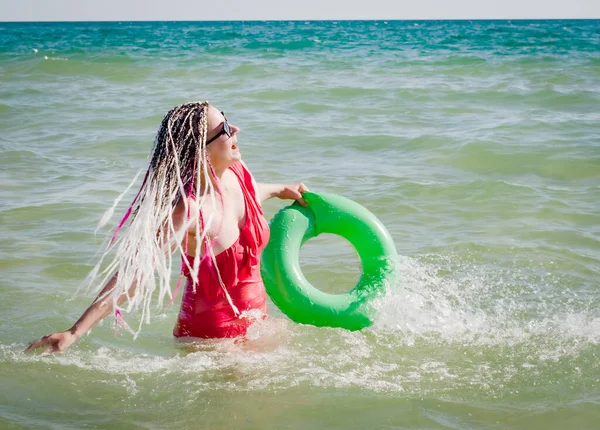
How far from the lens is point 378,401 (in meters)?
3.24

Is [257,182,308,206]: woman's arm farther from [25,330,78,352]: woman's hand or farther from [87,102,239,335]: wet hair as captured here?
[25,330,78,352]: woman's hand

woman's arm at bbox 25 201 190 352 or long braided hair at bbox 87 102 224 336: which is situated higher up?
long braided hair at bbox 87 102 224 336

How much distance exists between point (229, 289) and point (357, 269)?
75.7 inches

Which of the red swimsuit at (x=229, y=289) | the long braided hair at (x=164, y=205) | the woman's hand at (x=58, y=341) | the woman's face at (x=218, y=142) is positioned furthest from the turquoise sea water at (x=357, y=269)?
the woman's face at (x=218, y=142)

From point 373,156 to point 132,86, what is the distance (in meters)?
8.53

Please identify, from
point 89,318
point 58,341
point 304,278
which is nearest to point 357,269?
point 304,278

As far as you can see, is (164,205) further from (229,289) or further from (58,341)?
(58,341)

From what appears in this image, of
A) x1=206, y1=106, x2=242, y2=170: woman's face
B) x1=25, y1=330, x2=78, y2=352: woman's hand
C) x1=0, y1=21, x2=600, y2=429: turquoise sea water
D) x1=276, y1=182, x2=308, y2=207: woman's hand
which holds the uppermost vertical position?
x1=206, y1=106, x2=242, y2=170: woman's face

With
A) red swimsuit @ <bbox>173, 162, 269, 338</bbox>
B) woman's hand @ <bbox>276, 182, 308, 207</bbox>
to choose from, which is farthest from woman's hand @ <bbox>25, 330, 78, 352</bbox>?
woman's hand @ <bbox>276, 182, 308, 207</bbox>

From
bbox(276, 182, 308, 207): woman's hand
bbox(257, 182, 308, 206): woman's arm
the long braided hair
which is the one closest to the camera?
the long braided hair

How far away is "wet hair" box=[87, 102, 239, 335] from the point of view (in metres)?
2.97

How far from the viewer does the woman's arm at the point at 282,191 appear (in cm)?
377

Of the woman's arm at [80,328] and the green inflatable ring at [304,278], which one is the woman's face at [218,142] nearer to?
the woman's arm at [80,328]

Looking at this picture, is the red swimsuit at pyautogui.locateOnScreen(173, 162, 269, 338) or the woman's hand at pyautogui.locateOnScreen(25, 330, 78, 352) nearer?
the woman's hand at pyautogui.locateOnScreen(25, 330, 78, 352)
